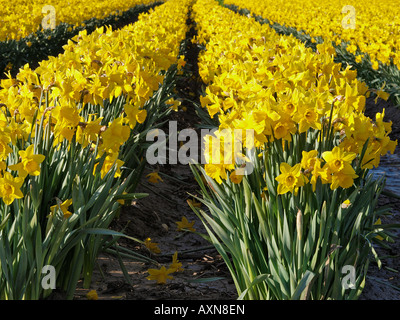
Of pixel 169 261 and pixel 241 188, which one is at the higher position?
pixel 241 188

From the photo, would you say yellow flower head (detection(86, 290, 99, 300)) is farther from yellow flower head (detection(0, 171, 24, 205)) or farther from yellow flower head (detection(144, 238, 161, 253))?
yellow flower head (detection(144, 238, 161, 253))

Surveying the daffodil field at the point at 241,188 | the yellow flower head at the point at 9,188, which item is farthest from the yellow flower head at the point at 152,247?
the yellow flower head at the point at 9,188

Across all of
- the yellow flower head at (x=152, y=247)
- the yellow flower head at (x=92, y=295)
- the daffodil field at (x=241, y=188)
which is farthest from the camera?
the yellow flower head at (x=152, y=247)

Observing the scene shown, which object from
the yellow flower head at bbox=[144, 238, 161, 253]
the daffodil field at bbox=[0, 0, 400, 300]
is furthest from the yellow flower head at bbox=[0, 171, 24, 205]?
the yellow flower head at bbox=[144, 238, 161, 253]

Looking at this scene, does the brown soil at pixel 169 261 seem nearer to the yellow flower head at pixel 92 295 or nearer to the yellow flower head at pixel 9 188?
the yellow flower head at pixel 92 295

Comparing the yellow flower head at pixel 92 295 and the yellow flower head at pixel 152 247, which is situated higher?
the yellow flower head at pixel 152 247

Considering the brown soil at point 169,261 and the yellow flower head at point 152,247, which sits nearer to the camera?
the brown soil at point 169,261

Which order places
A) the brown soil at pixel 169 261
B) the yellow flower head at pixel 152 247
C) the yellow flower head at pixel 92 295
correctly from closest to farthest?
1. the yellow flower head at pixel 92 295
2. the brown soil at pixel 169 261
3. the yellow flower head at pixel 152 247

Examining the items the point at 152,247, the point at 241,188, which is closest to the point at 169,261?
the point at 152,247

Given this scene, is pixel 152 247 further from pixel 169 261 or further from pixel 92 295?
pixel 92 295
